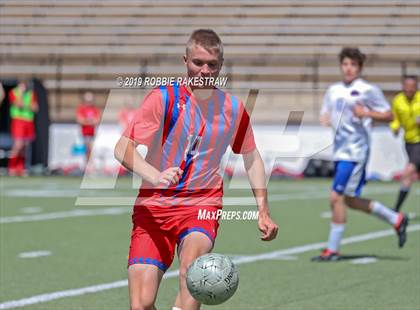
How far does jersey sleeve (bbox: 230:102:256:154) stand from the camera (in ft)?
17.6

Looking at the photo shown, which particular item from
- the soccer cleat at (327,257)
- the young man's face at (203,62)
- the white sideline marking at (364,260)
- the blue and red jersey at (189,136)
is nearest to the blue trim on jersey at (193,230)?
the blue and red jersey at (189,136)

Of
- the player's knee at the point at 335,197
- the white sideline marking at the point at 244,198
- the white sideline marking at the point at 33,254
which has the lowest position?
the white sideline marking at the point at 244,198

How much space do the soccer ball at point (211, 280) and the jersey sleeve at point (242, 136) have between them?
Result: 75 centimetres

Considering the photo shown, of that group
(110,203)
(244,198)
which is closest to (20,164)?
(110,203)

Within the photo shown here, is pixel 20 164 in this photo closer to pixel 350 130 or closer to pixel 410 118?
pixel 410 118

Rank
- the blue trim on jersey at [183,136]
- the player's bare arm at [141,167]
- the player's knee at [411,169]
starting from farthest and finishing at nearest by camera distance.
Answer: the player's knee at [411,169] → the blue trim on jersey at [183,136] → the player's bare arm at [141,167]

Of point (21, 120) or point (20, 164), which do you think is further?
point (20, 164)

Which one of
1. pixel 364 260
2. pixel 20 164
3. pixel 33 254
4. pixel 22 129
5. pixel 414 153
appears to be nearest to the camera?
pixel 364 260

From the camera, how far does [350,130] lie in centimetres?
1002

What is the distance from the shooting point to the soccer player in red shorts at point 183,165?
4988 millimetres

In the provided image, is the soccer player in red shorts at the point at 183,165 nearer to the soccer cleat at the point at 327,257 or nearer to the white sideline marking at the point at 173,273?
the white sideline marking at the point at 173,273

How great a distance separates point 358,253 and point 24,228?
4.43m

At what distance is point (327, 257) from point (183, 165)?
4.68 m
